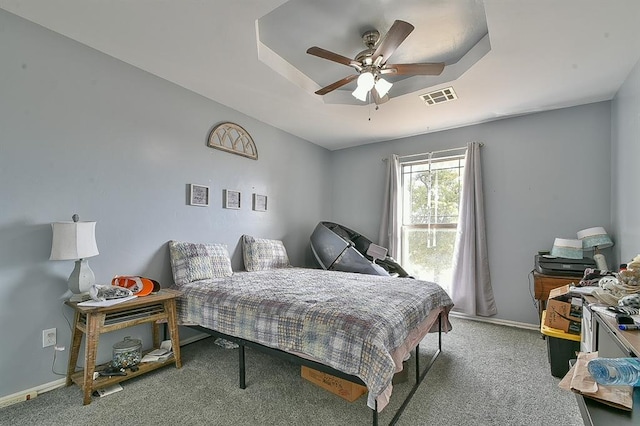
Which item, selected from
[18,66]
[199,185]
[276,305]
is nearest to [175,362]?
[276,305]

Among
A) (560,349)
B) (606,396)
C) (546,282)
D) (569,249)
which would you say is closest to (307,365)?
(606,396)

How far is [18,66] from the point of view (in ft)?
6.56

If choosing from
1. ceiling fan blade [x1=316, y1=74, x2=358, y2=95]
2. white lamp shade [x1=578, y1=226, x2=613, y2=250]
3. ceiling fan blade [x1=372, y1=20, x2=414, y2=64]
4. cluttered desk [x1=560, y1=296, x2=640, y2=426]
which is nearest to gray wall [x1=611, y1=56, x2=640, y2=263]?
white lamp shade [x1=578, y1=226, x2=613, y2=250]

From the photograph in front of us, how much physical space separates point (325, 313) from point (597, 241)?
294 cm

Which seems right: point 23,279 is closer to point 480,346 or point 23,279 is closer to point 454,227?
point 480,346

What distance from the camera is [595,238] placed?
2.88m

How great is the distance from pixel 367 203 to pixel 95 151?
3.56m

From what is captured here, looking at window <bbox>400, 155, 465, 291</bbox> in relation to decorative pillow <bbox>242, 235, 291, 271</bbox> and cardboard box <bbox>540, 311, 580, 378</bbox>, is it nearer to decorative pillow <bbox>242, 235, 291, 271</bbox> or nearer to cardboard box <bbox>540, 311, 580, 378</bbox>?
cardboard box <bbox>540, 311, 580, 378</bbox>

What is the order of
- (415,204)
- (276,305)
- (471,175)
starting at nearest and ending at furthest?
(276,305)
(471,175)
(415,204)

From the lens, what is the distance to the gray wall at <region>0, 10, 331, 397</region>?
196cm

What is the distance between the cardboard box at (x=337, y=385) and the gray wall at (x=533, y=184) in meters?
2.62

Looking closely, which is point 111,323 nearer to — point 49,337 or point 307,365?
point 49,337

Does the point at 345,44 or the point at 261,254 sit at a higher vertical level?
the point at 345,44

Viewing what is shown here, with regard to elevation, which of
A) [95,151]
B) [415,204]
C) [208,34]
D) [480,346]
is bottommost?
[480,346]
